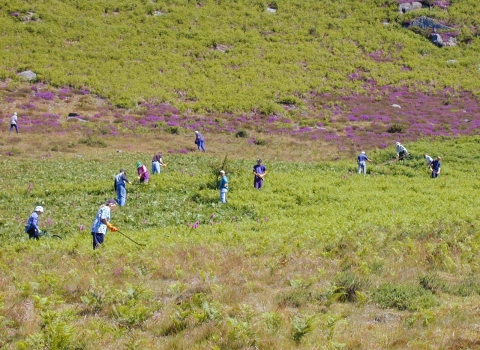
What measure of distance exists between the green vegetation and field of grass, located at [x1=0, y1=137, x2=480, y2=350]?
2914cm

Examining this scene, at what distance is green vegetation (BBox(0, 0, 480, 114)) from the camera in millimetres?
56406

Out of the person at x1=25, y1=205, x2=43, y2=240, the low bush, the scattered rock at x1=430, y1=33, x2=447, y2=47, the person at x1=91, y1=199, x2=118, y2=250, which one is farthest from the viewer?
the scattered rock at x1=430, y1=33, x2=447, y2=47

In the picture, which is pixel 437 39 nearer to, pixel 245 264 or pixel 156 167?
pixel 156 167

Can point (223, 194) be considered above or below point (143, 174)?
above

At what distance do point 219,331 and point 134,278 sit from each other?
4474 mm

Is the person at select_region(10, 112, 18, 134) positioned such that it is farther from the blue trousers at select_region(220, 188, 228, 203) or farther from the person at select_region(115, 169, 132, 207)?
the blue trousers at select_region(220, 188, 228, 203)

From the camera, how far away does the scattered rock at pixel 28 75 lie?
2095 inches

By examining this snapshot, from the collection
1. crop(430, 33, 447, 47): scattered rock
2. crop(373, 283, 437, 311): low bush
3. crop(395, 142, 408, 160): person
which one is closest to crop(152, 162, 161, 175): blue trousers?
crop(395, 142, 408, 160): person

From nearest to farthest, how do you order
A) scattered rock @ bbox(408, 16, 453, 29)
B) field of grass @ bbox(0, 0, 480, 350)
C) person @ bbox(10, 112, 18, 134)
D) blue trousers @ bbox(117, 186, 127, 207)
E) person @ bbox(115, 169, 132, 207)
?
field of grass @ bbox(0, 0, 480, 350)
person @ bbox(115, 169, 132, 207)
blue trousers @ bbox(117, 186, 127, 207)
person @ bbox(10, 112, 18, 134)
scattered rock @ bbox(408, 16, 453, 29)

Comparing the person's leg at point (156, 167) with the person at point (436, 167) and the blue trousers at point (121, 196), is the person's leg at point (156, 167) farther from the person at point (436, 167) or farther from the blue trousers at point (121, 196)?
the person at point (436, 167)

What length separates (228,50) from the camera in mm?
67562

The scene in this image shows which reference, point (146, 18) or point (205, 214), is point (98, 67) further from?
point (205, 214)

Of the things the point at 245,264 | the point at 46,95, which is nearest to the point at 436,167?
the point at 245,264

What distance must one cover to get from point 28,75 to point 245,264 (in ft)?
159
